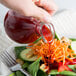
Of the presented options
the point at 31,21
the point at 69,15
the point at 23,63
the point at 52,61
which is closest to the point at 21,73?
the point at 23,63

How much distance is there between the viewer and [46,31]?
0.79 m

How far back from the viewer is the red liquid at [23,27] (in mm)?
791

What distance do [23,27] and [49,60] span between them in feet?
0.75

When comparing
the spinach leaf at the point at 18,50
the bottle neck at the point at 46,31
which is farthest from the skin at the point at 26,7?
the spinach leaf at the point at 18,50

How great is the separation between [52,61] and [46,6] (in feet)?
0.90

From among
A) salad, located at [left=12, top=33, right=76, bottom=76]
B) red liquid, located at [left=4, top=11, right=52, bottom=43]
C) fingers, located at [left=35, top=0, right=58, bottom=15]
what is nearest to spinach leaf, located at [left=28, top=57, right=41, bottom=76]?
salad, located at [left=12, top=33, right=76, bottom=76]

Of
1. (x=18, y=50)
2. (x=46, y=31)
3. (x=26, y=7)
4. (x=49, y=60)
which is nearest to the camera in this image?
(x=26, y=7)

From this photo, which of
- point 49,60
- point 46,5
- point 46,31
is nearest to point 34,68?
point 49,60

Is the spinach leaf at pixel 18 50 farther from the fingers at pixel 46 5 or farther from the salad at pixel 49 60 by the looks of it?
the fingers at pixel 46 5

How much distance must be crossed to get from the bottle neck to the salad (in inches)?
4.6

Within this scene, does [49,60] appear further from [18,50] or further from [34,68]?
[18,50]

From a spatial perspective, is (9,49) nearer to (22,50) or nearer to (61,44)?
(22,50)

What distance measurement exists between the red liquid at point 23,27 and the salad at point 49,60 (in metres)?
0.12

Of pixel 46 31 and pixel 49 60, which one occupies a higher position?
pixel 46 31
